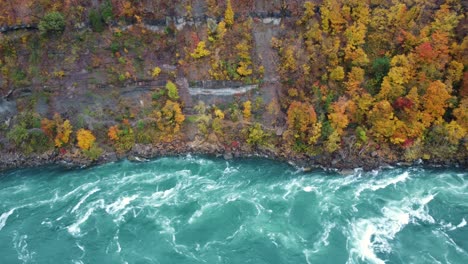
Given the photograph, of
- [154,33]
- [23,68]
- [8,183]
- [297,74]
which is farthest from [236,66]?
[8,183]

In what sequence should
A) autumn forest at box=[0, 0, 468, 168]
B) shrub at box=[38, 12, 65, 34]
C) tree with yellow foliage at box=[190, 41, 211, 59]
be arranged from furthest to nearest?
1. tree with yellow foliage at box=[190, 41, 211, 59]
2. shrub at box=[38, 12, 65, 34]
3. autumn forest at box=[0, 0, 468, 168]

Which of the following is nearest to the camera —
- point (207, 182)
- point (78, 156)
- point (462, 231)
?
point (462, 231)

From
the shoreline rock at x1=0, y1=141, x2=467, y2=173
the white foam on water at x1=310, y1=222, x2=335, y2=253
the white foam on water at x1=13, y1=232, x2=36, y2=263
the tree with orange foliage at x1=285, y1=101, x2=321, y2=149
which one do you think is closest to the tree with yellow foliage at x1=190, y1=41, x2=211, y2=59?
the shoreline rock at x1=0, y1=141, x2=467, y2=173

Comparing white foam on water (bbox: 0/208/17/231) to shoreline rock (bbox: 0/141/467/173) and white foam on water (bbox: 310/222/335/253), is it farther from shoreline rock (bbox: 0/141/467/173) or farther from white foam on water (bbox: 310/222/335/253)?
white foam on water (bbox: 310/222/335/253)

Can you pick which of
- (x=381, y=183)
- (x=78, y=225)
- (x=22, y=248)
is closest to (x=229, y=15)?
(x=381, y=183)

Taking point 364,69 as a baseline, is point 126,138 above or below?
below

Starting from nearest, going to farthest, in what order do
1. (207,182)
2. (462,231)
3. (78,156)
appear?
1. (462,231)
2. (207,182)
3. (78,156)

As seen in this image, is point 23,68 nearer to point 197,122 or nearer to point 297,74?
point 197,122
